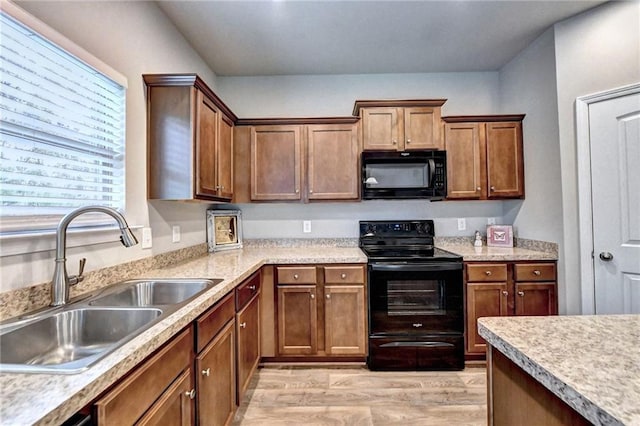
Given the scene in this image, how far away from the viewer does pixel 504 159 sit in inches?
112

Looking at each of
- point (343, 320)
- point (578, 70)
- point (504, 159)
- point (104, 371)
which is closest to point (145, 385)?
point (104, 371)

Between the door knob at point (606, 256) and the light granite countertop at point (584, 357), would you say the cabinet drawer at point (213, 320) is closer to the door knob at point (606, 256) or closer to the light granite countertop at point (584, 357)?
the light granite countertop at point (584, 357)

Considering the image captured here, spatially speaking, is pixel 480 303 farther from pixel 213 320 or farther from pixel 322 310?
pixel 213 320

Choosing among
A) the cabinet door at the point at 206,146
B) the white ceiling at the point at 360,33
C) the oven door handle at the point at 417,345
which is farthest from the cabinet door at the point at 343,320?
the white ceiling at the point at 360,33

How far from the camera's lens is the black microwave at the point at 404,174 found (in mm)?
2715

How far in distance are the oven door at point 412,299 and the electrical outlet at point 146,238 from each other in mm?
1594

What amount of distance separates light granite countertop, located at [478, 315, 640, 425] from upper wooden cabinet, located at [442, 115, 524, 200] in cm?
205

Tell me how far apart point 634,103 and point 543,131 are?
0.57 m

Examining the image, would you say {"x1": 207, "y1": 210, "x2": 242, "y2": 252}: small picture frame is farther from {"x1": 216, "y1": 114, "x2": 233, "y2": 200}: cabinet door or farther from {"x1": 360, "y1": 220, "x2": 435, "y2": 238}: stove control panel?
{"x1": 360, "y1": 220, "x2": 435, "y2": 238}: stove control panel

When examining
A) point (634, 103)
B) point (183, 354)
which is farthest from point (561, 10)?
point (183, 354)

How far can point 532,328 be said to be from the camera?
876 mm

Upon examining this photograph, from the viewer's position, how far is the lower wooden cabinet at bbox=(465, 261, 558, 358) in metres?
2.47

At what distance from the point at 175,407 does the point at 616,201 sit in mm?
2957

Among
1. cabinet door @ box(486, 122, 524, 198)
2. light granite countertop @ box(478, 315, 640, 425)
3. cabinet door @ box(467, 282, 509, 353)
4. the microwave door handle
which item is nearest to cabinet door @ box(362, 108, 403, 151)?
the microwave door handle
